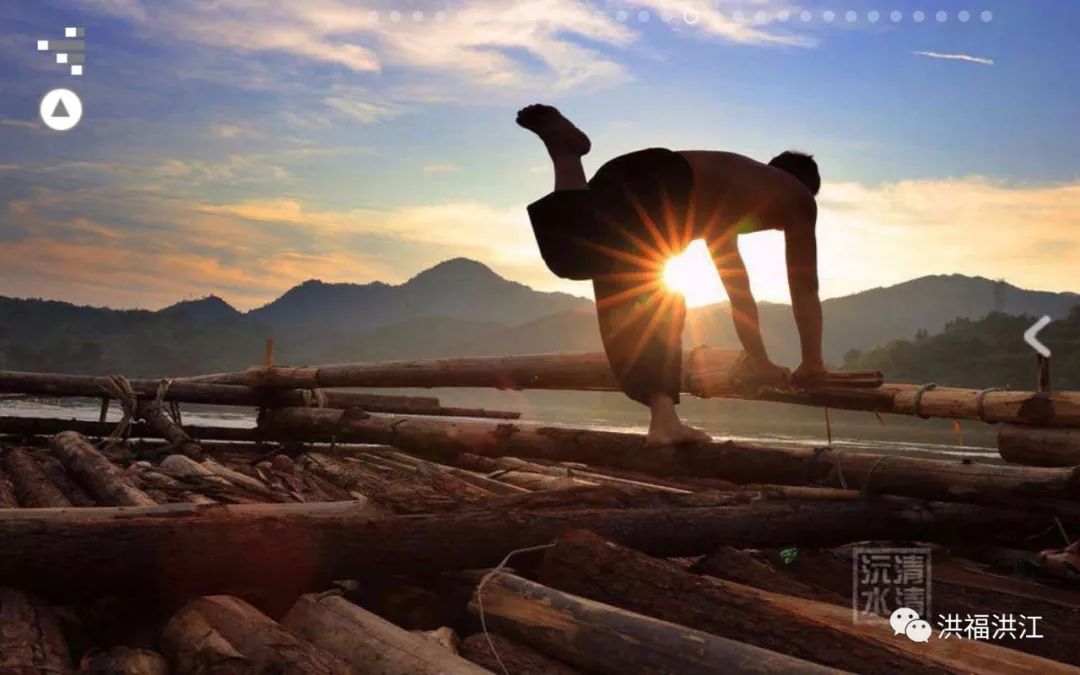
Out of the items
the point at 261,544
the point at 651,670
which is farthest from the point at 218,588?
the point at 651,670

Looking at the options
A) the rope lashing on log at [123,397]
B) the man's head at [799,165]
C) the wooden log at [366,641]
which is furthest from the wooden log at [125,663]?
the rope lashing on log at [123,397]

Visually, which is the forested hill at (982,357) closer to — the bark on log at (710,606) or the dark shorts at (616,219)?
the dark shorts at (616,219)

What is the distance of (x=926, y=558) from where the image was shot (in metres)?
3.98

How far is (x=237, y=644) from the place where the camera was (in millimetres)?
2201

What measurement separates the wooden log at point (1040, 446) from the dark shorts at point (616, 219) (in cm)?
227

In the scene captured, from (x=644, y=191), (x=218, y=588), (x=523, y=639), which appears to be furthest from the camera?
(x=644, y=191)

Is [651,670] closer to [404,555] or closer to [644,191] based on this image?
[404,555]

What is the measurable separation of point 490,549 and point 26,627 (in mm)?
1414

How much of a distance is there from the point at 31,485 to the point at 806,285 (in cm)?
480

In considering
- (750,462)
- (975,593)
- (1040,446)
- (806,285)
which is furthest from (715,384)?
(975,593)

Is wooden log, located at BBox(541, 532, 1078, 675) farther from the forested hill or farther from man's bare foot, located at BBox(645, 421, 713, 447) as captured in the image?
the forested hill

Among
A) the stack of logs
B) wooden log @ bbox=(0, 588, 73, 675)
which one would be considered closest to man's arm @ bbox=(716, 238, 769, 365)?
the stack of logs

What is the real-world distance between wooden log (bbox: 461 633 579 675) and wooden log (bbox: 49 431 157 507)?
6.77ft

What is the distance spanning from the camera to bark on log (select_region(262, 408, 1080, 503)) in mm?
4270
